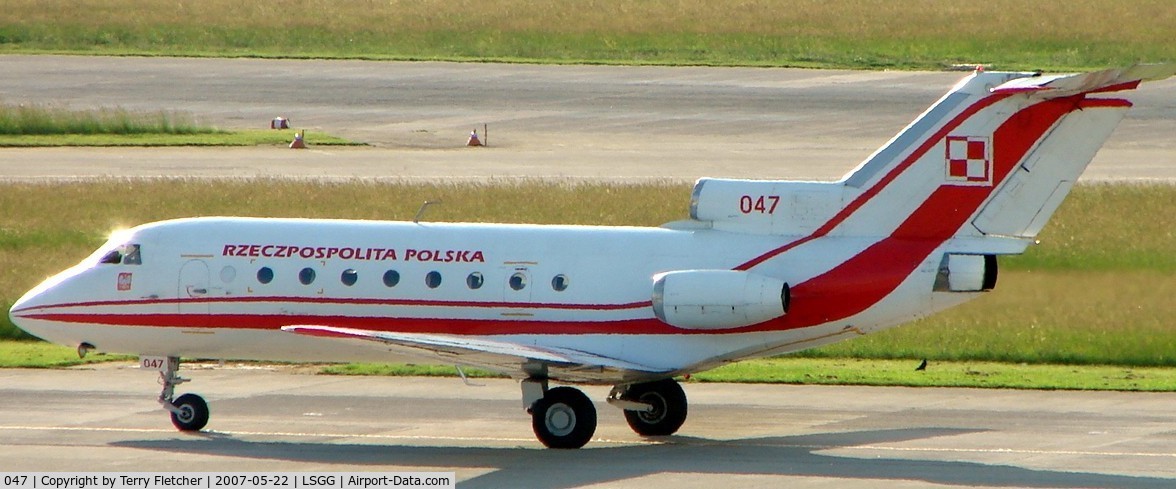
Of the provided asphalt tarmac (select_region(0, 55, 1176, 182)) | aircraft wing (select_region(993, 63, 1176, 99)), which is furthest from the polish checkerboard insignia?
asphalt tarmac (select_region(0, 55, 1176, 182))

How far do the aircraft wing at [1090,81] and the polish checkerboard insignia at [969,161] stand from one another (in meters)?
0.69

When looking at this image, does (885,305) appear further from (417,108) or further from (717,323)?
(417,108)

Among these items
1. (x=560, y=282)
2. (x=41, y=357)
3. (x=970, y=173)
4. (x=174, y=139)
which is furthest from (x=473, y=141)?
(x=970, y=173)

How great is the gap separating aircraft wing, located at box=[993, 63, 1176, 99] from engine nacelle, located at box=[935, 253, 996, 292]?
2014 millimetres

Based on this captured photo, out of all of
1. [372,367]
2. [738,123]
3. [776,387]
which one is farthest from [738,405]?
[738,123]

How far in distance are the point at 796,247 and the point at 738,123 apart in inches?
1285

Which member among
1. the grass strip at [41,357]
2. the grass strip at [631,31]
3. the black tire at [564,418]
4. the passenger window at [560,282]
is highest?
the grass strip at [631,31]

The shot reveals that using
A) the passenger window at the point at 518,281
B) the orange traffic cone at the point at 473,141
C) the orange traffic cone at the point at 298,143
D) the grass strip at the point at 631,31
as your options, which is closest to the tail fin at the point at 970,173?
the passenger window at the point at 518,281

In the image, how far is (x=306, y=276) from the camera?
23750 millimetres

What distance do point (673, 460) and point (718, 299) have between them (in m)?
2.00

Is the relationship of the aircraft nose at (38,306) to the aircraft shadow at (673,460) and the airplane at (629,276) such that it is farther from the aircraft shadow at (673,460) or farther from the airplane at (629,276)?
the aircraft shadow at (673,460)

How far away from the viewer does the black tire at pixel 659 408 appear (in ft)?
79.3

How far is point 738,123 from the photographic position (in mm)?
55031

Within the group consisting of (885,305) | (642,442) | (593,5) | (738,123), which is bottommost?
(642,442)
